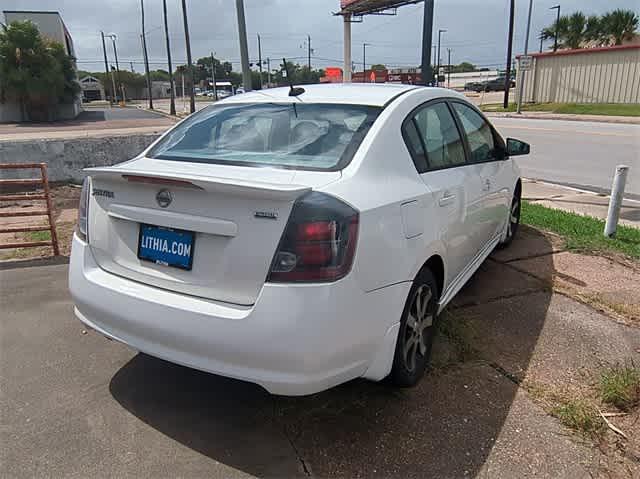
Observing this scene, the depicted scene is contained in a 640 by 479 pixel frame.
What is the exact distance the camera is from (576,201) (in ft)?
26.8

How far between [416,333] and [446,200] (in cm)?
82

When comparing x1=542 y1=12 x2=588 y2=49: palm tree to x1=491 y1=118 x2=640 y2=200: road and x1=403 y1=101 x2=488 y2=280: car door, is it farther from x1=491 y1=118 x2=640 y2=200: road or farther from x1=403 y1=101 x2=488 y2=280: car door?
x1=403 y1=101 x2=488 y2=280: car door

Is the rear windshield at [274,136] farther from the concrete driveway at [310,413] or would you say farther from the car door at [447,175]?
the concrete driveway at [310,413]

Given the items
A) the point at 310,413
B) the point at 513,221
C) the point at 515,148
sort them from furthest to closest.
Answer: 1. the point at 513,221
2. the point at 515,148
3. the point at 310,413

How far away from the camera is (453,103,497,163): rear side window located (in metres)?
4.01

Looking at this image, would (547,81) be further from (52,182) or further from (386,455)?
(386,455)

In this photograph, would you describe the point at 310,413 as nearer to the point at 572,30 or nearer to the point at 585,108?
the point at 585,108

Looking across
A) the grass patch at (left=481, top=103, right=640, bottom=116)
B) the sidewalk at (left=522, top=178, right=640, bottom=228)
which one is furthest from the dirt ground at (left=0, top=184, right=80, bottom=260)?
the grass patch at (left=481, top=103, right=640, bottom=116)

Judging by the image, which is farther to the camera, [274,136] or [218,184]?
[274,136]

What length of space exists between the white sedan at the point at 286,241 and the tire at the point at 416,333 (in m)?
0.01

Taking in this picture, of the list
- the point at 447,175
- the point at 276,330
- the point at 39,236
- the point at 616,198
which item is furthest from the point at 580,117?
the point at 276,330

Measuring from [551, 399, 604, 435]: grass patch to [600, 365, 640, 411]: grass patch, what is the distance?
138 mm

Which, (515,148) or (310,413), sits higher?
(515,148)

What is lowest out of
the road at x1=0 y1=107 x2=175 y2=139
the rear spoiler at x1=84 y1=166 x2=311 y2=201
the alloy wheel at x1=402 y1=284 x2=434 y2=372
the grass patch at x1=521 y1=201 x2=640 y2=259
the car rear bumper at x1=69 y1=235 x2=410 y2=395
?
the road at x1=0 y1=107 x2=175 y2=139
